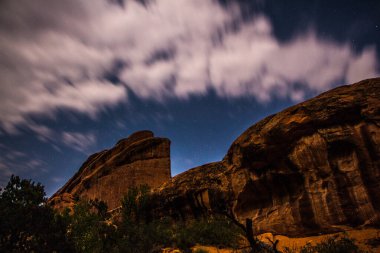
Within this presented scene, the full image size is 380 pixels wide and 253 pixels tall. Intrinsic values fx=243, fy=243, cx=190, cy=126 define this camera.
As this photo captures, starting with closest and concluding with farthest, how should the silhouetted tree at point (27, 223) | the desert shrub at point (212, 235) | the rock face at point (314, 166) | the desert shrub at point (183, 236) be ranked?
the rock face at point (314, 166) → the silhouetted tree at point (27, 223) → the desert shrub at point (212, 235) → the desert shrub at point (183, 236)

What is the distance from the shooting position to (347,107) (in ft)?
Answer: 48.1

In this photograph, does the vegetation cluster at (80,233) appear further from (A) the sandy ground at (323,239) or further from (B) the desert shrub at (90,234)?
(A) the sandy ground at (323,239)

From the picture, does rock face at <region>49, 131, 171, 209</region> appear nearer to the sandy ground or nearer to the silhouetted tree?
the silhouetted tree

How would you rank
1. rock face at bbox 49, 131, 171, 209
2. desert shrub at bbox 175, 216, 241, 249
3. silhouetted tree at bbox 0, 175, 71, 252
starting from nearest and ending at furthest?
silhouetted tree at bbox 0, 175, 71, 252, desert shrub at bbox 175, 216, 241, 249, rock face at bbox 49, 131, 171, 209

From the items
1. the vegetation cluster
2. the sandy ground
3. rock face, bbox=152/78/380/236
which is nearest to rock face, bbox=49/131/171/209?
the vegetation cluster

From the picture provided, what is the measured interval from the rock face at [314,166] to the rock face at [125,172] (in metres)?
29.1

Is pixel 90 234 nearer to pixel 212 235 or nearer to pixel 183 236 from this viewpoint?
pixel 183 236

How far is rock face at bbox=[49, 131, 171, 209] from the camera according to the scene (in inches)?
1829

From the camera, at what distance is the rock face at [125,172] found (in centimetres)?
4647

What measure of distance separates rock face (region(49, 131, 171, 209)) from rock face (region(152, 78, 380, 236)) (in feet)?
95.5

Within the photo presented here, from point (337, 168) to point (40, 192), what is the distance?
68.6 feet

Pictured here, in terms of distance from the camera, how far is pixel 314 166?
15.1m

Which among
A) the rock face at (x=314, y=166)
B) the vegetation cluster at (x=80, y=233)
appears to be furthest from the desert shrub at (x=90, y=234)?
the rock face at (x=314, y=166)

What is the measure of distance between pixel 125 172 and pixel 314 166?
38838 mm
